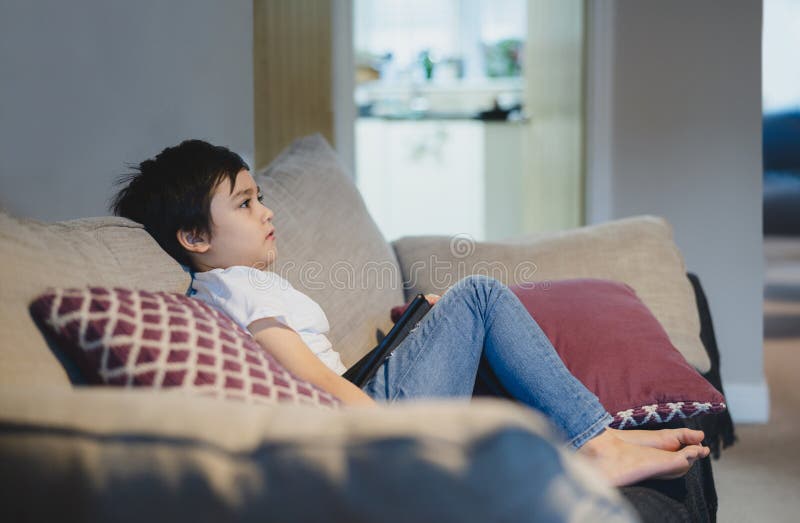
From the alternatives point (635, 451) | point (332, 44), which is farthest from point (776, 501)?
point (332, 44)

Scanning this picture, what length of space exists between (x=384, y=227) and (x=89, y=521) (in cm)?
499

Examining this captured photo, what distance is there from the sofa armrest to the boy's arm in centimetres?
→ 58

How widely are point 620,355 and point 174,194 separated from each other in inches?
33.8

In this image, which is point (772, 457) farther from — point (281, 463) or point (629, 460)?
point (281, 463)

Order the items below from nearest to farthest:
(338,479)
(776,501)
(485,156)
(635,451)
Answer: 1. (338,479)
2. (635,451)
3. (776,501)
4. (485,156)

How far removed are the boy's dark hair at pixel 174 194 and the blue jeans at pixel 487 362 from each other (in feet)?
1.35

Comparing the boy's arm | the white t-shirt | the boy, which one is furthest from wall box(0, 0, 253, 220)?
the boy's arm

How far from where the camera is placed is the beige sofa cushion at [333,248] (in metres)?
1.82

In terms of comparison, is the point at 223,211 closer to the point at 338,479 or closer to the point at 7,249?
the point at 7,249

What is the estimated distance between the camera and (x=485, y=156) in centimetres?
554

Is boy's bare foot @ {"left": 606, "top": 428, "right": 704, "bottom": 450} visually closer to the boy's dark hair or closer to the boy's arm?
the boy's arm

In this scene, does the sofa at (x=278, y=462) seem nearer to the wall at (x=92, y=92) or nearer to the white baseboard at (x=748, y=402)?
the wall at (x=92, y=92)

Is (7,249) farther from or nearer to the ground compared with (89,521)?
farther from the ground

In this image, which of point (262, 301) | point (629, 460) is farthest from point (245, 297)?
point (629, 460)
